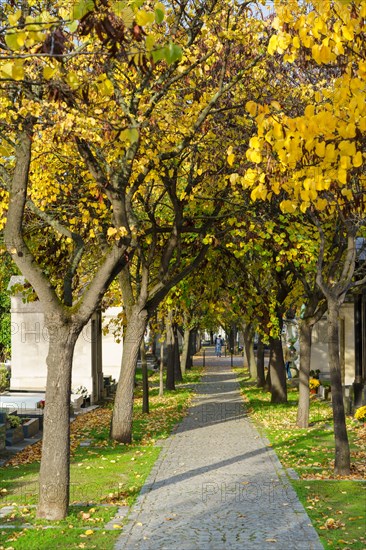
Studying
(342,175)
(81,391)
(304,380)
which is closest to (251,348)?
(81,391)

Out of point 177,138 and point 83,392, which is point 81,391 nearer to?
point 83,392

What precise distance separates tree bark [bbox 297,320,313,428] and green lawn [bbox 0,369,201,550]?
3.21 meters

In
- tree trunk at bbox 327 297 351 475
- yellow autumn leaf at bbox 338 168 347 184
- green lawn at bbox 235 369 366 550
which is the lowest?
green lawn at bbox 235 369 366 550

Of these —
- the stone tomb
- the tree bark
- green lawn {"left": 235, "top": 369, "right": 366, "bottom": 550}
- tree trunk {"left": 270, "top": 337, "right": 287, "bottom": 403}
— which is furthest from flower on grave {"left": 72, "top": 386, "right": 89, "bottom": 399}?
the tree bark

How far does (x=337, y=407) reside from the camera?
13320 millimetres

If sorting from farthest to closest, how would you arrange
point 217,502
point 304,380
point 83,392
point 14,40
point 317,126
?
point 83,392 → point 304,380 → point 217,502 → point 317,126 → point 14,40

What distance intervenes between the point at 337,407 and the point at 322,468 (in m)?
1.26

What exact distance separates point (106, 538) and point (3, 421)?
27.3 ft

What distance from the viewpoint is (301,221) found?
18.6 metres

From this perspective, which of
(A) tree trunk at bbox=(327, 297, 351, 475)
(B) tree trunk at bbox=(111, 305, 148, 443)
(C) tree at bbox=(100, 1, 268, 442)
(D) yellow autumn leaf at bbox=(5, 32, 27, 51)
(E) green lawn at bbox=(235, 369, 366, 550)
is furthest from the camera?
(B) tree trunk at bbox=(111, 305, 148, 443)

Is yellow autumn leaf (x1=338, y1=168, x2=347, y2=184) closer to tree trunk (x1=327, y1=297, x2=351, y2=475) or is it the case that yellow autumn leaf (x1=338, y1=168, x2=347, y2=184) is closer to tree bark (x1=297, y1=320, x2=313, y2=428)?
tree trunk (x1=327, y1=297, x2=351, y2=475)

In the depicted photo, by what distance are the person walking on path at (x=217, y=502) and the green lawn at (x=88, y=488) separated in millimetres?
289

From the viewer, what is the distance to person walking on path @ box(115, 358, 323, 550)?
9.09 meters

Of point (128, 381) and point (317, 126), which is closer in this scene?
point (317, 126)
